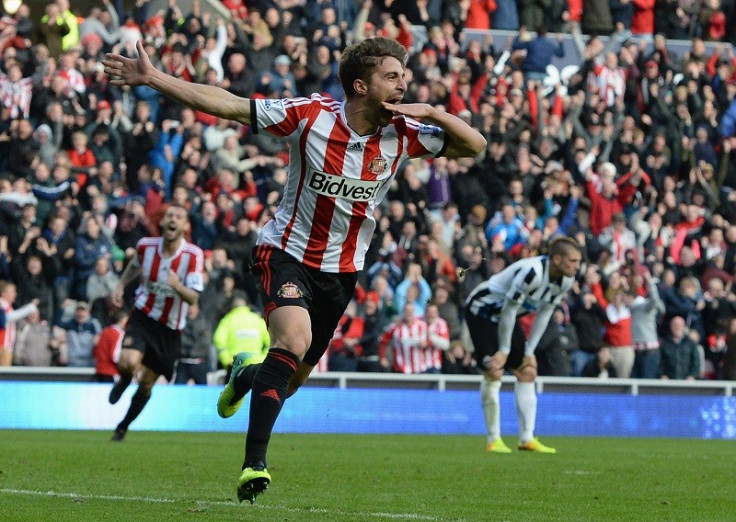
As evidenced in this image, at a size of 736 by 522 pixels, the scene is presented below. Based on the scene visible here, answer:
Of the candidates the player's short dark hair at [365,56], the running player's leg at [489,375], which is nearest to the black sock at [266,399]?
the player's short dark hair at [365,56]

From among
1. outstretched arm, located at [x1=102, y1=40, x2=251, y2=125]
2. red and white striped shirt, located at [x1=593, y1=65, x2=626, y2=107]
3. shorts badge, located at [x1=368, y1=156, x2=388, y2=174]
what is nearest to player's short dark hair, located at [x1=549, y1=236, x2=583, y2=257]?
shorts badge, located at [x1=368, y1=156, x2=388, y2=174]

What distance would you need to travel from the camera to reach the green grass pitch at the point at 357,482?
7.88 metres

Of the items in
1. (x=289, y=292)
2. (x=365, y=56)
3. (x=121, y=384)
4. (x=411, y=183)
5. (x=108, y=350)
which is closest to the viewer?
(x=289, y=292)

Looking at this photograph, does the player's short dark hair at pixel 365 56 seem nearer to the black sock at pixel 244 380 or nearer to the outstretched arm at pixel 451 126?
the outstretched arm at pixel 451 126

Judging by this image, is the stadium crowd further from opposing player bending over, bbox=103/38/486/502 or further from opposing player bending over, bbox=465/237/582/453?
opposing player bending over, bbox=103/38/486/502

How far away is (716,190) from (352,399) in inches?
367

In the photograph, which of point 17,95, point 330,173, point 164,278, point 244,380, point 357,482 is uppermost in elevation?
point 17,95

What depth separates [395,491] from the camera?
9414 millimetres

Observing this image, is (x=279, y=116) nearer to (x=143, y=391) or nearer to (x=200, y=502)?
(x=200, y=502)

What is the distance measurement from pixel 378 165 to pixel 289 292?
2.96ft

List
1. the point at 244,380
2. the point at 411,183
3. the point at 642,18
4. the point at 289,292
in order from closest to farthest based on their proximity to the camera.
Answer: the point at 289,292 → the point at 244,380 → the point at 411,183 → the point at 642,18

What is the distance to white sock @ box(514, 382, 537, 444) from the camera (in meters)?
15.3

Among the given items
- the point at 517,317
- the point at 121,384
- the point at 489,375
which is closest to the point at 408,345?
the point at 489,375

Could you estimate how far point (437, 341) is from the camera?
20.7 metres
